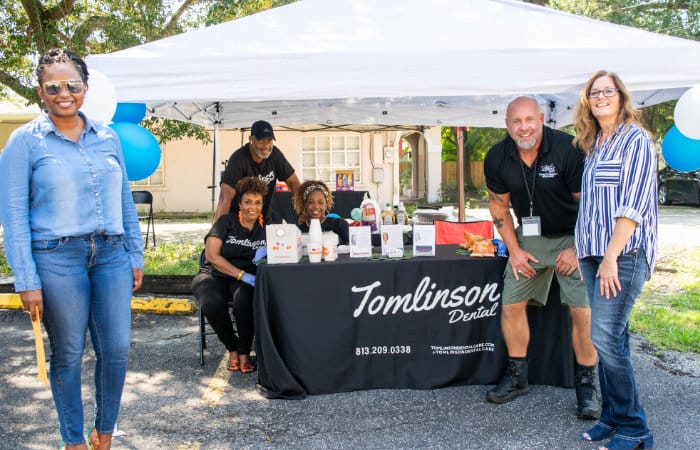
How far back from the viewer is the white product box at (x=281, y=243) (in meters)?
3.67

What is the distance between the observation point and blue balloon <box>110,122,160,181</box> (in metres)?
3.58

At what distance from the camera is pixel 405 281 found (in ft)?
12.1

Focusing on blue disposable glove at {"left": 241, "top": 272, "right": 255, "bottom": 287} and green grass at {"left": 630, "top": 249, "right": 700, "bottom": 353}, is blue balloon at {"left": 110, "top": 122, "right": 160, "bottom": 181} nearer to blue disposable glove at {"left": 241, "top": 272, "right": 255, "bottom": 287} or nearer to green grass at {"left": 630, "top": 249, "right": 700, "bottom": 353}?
blue disposable glove at {"left": 241, "top": 272, "right": 255, "bottom": 287}

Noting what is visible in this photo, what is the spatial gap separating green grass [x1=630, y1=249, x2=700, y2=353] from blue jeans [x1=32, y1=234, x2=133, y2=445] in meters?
4.01

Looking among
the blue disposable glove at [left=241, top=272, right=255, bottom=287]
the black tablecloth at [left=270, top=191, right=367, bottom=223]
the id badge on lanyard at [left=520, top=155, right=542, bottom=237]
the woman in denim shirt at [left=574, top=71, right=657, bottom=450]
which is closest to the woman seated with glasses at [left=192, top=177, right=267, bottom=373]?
the blue disposable glove at [left=241, top=272, right=255, bottom=287]

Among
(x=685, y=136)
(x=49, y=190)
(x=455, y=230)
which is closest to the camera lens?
(x=49, y=190)

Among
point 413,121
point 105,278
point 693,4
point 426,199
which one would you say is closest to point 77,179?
point 105,278

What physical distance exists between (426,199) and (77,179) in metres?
18.6

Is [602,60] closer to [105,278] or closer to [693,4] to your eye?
[105,278]

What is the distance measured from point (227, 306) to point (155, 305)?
213cm

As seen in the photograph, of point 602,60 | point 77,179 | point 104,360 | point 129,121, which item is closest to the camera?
point 77,179

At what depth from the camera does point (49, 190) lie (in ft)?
7.64

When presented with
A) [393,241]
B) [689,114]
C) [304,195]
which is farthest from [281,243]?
[689,114]

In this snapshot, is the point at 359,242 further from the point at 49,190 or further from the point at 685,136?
the point at 685,136
